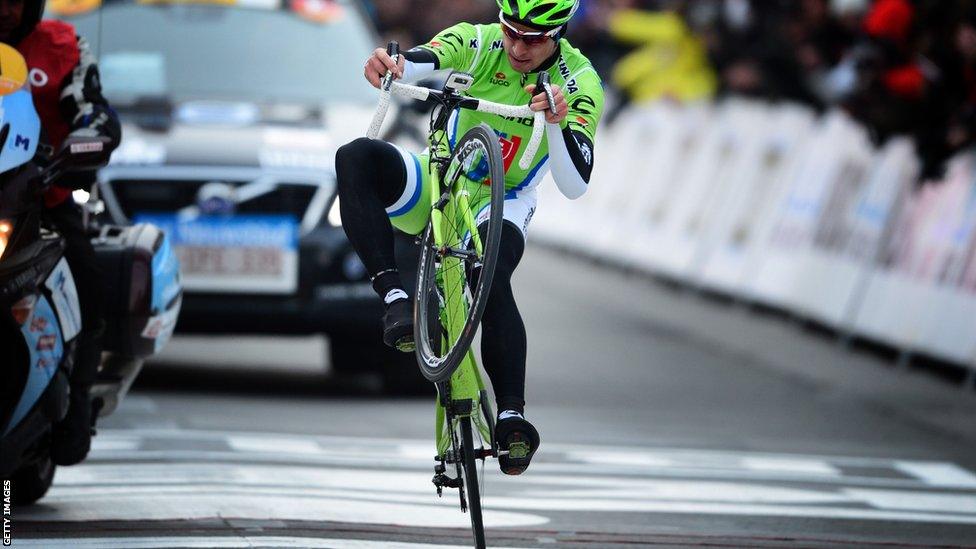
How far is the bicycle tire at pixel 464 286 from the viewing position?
6680mm

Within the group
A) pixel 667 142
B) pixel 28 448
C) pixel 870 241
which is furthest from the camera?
pixel 667 142

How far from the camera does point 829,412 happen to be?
13.3 meters

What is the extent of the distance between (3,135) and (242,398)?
5497 mm

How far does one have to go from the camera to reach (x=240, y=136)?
1229cm

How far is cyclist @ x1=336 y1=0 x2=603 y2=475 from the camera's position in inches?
278

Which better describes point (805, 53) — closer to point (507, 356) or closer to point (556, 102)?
point (507, 356)

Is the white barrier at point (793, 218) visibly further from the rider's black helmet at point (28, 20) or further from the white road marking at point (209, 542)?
the rider's black helmet at point (28, 20)

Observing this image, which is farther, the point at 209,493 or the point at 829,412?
the point at 829,412

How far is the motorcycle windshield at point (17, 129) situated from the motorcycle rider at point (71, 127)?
1.42 feet

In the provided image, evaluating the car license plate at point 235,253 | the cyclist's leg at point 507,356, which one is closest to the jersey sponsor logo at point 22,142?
the cyclist's leg at point 507,356

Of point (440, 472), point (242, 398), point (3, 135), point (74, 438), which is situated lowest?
point (242, 398)

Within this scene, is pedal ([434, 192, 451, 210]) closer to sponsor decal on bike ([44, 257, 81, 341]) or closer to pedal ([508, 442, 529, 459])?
pedal ([508, 442, 529, 459])

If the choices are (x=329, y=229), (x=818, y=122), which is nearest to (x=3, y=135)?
(x=329, y=229)

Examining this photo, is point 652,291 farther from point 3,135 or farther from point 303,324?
point 3,135
